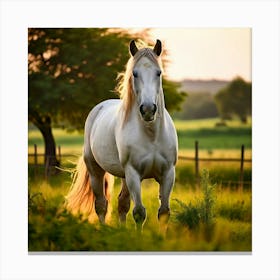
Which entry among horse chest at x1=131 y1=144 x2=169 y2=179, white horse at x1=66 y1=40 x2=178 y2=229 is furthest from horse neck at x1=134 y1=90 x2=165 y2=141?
horse chest at x1=131 y1=144 x2=169 y2=179

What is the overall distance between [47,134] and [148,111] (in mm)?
1568

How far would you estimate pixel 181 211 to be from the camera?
9148 mm

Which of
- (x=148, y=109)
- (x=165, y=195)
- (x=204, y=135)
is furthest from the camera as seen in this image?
(x=204, y=135)

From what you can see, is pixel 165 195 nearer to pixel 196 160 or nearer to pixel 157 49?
pixel 196 160

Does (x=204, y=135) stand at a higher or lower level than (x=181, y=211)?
higher

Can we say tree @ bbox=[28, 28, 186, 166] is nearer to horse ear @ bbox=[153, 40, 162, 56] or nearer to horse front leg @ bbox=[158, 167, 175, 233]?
horse ear @ bbox=[153, 40, 162, 56]

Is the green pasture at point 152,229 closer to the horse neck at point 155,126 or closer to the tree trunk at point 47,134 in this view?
the tree trunk at point 47,134

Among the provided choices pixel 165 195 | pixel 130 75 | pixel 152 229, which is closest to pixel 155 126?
pixel 130 75

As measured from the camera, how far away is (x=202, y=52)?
9320 millimetres

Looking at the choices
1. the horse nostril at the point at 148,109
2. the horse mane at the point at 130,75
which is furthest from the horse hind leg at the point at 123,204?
the horse nostril at the point at 148,109

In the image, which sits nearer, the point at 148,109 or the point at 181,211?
the point at 148,109

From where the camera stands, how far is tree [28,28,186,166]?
938 cm

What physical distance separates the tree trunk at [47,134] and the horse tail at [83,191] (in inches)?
15.4
